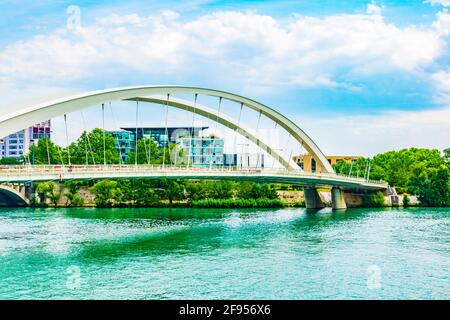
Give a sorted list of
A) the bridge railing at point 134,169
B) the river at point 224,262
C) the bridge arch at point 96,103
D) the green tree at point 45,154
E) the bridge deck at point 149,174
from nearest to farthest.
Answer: the river at point 224,262
the bridge arch at point 96,103
the bridge deck at point 149,174
the bridge railing at point 134,169
the green tree at point 45,154

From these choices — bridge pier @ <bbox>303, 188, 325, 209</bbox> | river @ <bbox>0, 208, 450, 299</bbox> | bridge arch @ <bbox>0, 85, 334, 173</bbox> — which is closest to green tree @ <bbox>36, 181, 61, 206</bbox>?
bridge arch @ <bbox>0, 85, 334, 173</bbox>

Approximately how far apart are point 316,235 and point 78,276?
13.3 m

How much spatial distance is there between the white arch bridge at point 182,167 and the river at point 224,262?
9.35 feet

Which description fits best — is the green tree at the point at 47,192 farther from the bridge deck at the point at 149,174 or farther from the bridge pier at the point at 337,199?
the bridge pier at the point at 337,199

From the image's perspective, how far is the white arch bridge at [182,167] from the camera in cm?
2103

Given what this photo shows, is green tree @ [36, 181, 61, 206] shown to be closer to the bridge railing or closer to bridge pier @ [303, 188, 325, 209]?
the bridge railing

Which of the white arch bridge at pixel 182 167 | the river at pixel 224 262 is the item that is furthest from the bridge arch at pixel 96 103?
→ the river at pixel 224 262

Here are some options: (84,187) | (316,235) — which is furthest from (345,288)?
(84,187)

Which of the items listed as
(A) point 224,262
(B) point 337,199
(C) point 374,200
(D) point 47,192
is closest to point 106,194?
(D) point 47,192

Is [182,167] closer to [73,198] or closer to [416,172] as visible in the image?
[73,198]

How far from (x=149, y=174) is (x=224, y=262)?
8933 mm

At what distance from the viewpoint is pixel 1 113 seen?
20578 mm

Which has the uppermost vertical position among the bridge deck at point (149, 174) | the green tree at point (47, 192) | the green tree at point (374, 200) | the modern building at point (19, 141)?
the modern building at point (19, 141)

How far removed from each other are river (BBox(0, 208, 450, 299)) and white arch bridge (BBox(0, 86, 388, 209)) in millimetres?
2849
